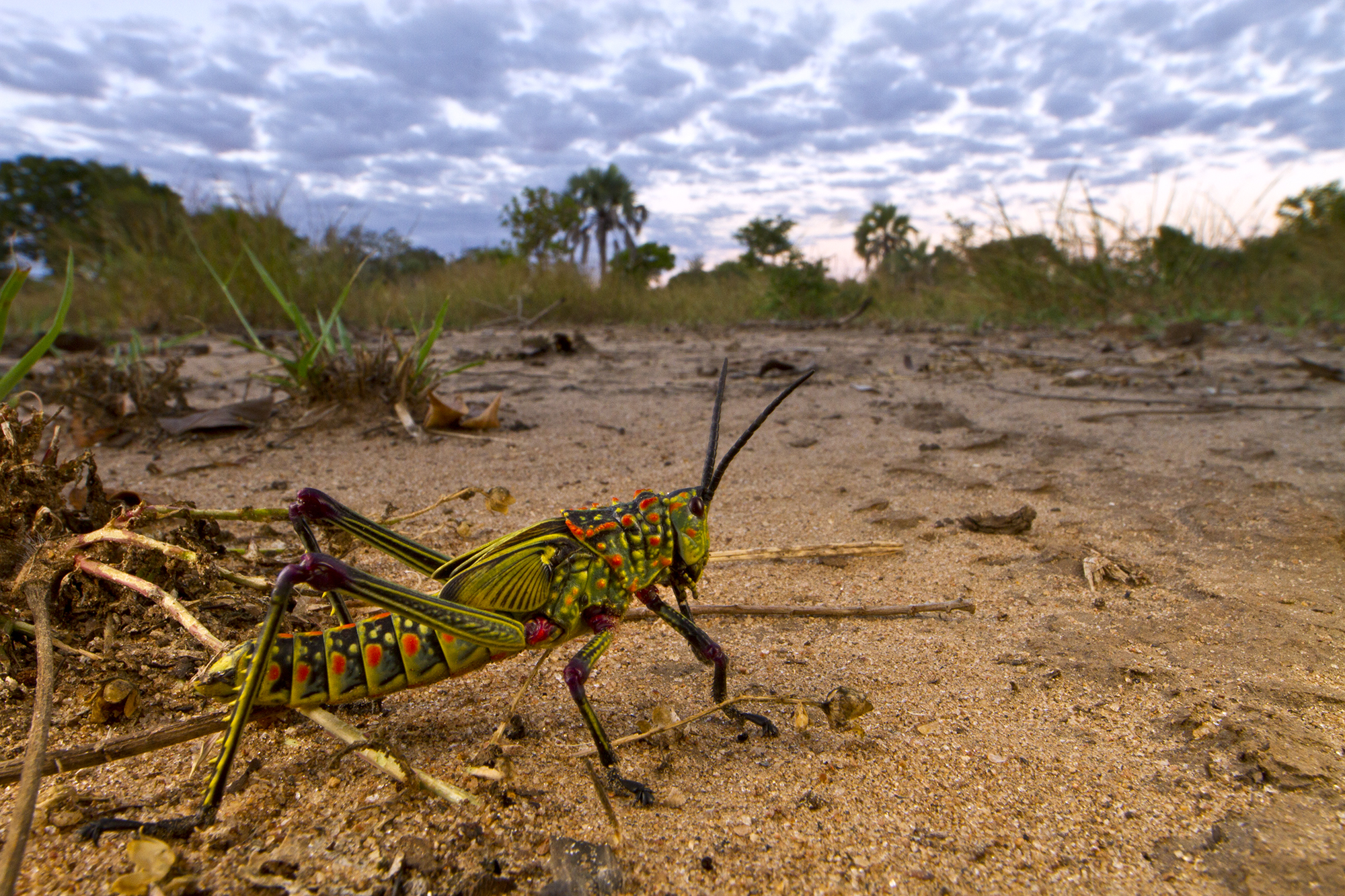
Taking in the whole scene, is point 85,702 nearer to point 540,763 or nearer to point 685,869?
point 540,763

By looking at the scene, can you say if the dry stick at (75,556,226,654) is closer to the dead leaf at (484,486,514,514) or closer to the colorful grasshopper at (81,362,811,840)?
the colorful grasshopper at (81,362,811,840)

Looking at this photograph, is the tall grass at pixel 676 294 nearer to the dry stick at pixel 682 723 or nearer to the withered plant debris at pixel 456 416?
the withered plant debris at pixel 456 416

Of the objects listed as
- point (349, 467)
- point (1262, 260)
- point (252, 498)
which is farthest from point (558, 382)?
point (1262, 260)

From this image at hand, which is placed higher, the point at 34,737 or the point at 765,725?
the point at 34,737

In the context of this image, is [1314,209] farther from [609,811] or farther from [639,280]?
[609,811]

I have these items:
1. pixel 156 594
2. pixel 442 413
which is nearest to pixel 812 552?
pixel 156 594

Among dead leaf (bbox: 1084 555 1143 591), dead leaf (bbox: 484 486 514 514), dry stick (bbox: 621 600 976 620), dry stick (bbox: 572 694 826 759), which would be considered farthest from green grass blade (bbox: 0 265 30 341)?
dead leaf (bbox: 1084 555 1143 591)
